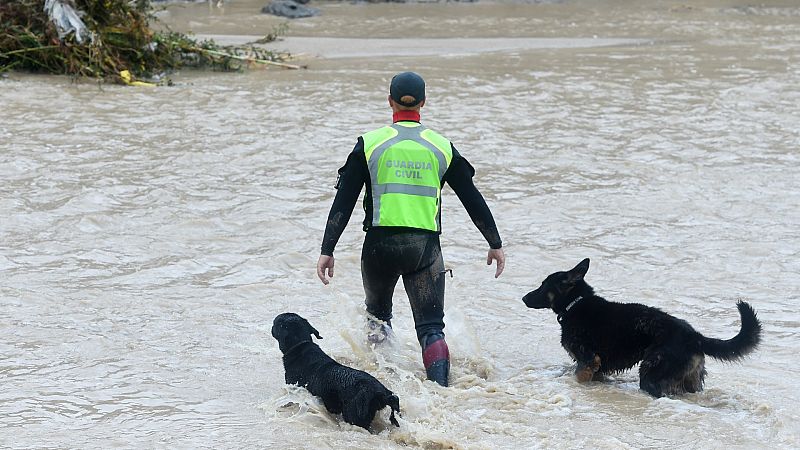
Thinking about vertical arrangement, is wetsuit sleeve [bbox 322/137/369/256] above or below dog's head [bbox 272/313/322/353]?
above

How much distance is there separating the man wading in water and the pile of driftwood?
1078 centimetres

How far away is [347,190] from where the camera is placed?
5.93 metres

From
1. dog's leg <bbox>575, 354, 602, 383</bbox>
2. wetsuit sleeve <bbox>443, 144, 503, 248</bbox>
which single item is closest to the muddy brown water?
dog's leg <bbox>575, 354, 602, 383</bbox>

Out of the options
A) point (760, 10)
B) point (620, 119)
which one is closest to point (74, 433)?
point (620, 119)

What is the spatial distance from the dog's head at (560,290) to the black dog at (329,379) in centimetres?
145

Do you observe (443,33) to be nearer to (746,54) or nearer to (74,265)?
(746,54)

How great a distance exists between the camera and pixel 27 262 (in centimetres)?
849

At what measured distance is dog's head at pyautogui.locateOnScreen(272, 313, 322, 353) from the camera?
19.1 feet

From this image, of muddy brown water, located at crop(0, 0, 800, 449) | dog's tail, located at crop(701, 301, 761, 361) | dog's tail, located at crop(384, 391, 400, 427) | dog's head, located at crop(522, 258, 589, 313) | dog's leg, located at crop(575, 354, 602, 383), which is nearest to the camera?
dog's tail, located at crop(384, 391, 400, 427)

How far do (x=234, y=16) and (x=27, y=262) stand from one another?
19420 mm

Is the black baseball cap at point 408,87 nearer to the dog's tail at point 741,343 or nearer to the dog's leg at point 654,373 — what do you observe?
the dog's leg at point 654,373

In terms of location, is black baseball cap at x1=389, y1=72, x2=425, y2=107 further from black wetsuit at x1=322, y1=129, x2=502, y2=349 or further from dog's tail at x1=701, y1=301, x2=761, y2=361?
dog's tail at x1=701, y1=301, x2=761, y2=361

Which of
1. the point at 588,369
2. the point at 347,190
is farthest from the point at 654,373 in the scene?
the point at 347,190

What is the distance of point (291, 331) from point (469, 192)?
4.28 feet
